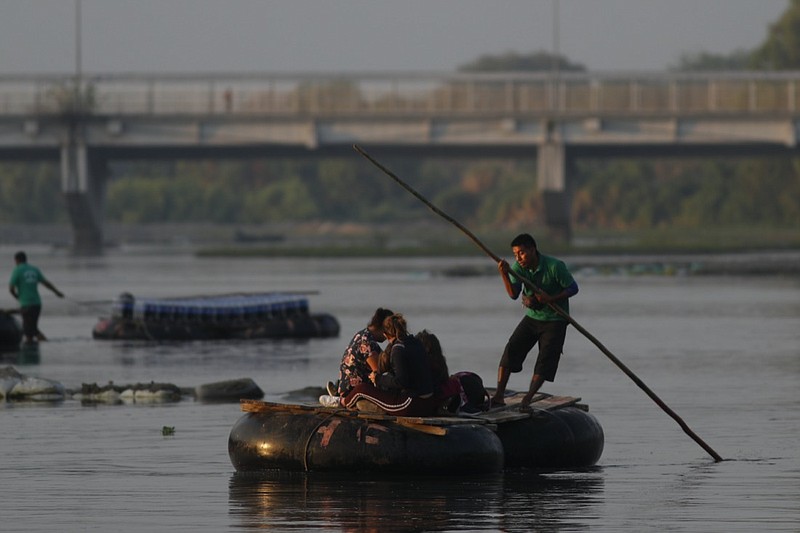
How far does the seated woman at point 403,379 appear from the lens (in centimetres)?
1939

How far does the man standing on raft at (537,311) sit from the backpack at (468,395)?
1.60ft

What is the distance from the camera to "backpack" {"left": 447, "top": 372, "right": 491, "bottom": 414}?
19953 millimetres

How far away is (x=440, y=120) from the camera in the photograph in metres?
107

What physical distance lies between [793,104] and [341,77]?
25.5 m

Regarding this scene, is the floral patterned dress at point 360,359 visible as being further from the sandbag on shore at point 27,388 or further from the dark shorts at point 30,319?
the dark shorts at point 30,319

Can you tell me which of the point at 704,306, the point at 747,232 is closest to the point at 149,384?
the point at 704,306

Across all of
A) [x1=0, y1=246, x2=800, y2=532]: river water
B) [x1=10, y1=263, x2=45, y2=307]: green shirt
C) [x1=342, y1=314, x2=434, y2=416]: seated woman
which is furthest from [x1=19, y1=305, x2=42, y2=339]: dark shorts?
[x1=342, y1=314, x2=434, y2=416]: seated woman

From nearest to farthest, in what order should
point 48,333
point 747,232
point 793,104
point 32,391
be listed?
point 32,391 < point 48,333 < point 793,104 < point 747,232

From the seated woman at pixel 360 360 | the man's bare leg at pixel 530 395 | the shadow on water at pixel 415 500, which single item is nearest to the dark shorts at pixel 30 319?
the shadow on water at pixel 415 500

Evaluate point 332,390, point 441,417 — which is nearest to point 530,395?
point 441,417

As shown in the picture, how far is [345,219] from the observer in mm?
195750

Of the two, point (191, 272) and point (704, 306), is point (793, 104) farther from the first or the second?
point (704, 306)

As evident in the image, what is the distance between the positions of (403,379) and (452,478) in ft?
3.60

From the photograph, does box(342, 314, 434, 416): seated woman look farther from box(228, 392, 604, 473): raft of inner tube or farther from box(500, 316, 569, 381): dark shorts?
box(500, 316, 569, 381): dark shorts
